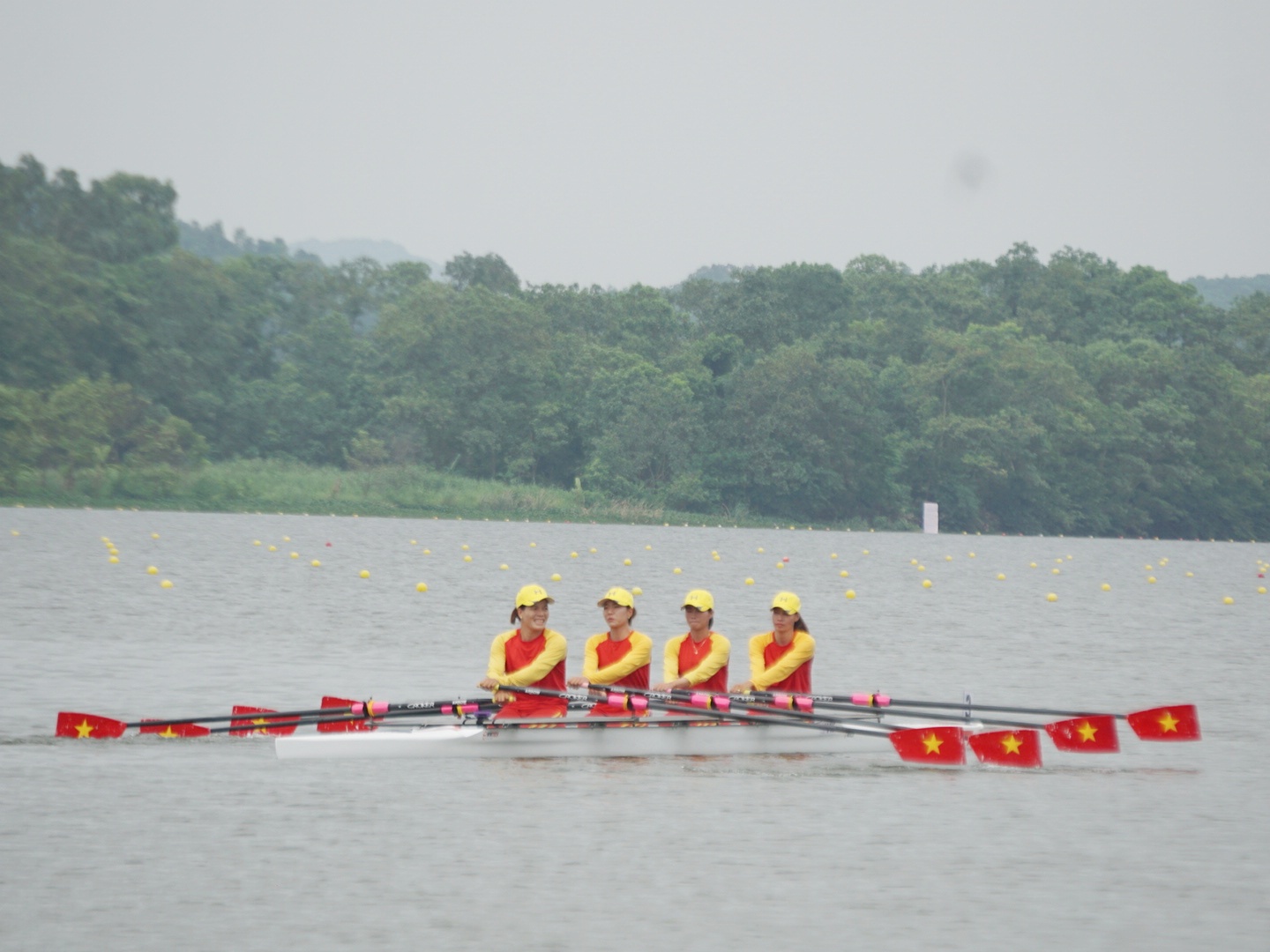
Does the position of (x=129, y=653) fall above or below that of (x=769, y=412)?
below

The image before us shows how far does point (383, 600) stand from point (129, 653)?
860 cm

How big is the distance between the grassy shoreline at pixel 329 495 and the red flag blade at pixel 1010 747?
5342cm

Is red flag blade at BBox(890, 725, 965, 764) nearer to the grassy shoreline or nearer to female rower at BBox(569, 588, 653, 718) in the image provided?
female rower at BBox(569, 588, 653, 718)

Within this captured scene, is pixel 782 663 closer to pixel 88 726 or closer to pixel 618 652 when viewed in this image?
pixel 618 652

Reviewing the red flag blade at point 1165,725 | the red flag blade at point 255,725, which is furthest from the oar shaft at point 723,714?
the red flag blade at point 1165,725

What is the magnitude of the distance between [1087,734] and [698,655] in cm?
333

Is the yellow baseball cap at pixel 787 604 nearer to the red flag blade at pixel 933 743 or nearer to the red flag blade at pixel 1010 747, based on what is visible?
the red flag blade at pixel 933 743

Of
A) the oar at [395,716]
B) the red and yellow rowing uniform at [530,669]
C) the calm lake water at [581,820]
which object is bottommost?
the calm lake water at [581,820]

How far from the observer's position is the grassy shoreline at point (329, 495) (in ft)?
204

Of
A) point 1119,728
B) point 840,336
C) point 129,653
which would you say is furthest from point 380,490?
point 1119,728

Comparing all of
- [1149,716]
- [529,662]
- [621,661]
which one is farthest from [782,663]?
[1149,716]

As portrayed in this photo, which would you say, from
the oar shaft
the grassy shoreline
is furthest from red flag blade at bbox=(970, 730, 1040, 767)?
the grassy shoreline

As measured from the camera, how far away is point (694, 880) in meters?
8.88

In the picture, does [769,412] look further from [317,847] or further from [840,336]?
[317,847]
